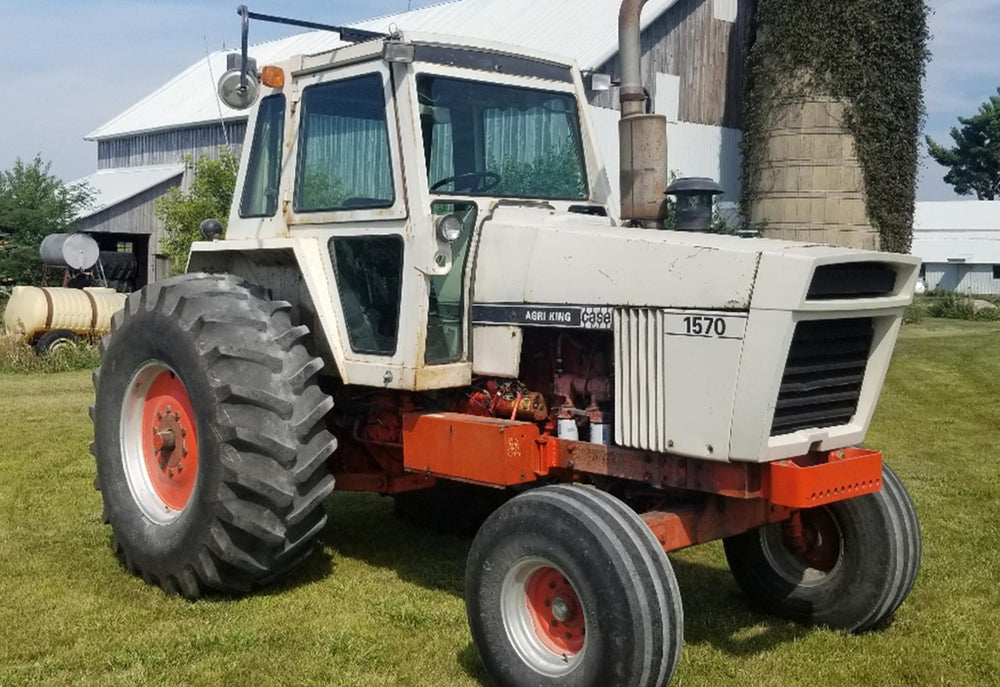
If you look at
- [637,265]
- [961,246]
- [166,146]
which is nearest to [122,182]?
[166,146]

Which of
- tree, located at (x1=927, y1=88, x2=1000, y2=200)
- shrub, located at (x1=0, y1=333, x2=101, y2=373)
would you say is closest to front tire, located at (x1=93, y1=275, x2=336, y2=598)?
shrub, located at (x1=0, y1=333, x2=101, y2=373)

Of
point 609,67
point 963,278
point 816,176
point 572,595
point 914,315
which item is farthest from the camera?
point 963,278

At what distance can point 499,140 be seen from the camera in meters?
5.54

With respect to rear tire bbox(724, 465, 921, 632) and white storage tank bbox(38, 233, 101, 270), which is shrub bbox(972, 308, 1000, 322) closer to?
white storage tank bbox(38, 233, 101, 270)

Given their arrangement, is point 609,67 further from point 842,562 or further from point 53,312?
point 842,562

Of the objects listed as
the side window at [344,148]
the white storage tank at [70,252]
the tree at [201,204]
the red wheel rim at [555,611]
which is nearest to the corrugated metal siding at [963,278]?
the tree at [201,204]

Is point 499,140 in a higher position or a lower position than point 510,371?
higher

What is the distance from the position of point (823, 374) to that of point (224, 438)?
261 centimetres

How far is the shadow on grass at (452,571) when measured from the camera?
5.00 meters

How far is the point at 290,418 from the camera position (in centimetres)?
503

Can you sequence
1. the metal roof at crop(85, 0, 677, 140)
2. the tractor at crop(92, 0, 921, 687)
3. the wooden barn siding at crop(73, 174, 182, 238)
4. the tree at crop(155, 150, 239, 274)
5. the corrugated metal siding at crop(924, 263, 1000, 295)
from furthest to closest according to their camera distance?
1. the corrugated metal siding at crop(924, 263, 1000, 295)
2. the wooden barn siding at crop(73, 174, 182, 238)
3. the metal roof at crop(85, 0, 677, 140)
4. the tree at crop(155, 150, 239, 274)
5. the tractor at crop(92, 0, 921, 687)

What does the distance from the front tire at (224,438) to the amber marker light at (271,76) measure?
0.98 m

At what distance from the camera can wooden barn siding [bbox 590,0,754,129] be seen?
67.2 feet

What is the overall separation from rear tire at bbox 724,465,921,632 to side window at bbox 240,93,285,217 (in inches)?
115
